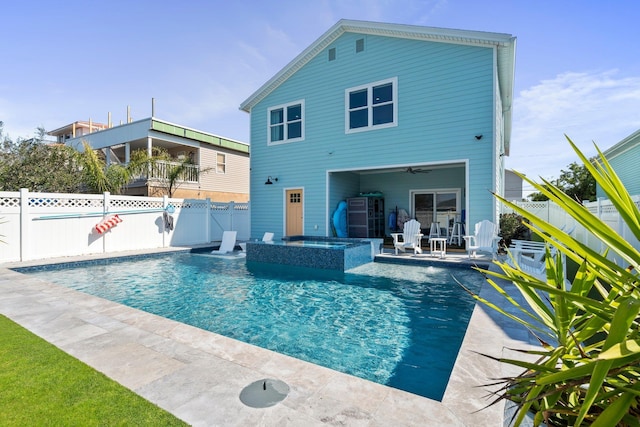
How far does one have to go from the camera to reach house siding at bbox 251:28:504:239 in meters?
9.29

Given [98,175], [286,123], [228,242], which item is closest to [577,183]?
[286,123]

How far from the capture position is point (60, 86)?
1291cm

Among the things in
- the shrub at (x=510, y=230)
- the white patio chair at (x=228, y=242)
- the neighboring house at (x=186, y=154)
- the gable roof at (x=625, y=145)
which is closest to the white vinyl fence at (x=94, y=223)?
the white patio chair at (x=228, y=242)

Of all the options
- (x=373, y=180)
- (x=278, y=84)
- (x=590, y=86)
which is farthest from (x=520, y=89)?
(x=278, y=84)

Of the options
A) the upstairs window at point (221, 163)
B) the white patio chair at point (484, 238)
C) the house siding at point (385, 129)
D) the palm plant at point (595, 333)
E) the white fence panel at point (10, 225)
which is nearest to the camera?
the palm plant at point (595, 333)

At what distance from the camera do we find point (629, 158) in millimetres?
14469

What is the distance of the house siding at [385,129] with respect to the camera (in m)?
9.29

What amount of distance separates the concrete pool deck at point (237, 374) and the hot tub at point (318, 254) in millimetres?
4446

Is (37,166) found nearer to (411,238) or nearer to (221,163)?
(221,163)

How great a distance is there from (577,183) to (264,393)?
96.7 feet

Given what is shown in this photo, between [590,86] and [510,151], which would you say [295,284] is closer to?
[590,86]

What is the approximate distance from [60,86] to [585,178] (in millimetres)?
32027

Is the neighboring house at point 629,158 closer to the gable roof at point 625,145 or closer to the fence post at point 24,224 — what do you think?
the gable roof at point 625,145

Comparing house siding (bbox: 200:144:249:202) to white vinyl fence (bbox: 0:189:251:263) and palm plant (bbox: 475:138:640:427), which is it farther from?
palm plant (bbox: 475:138:640:427)
